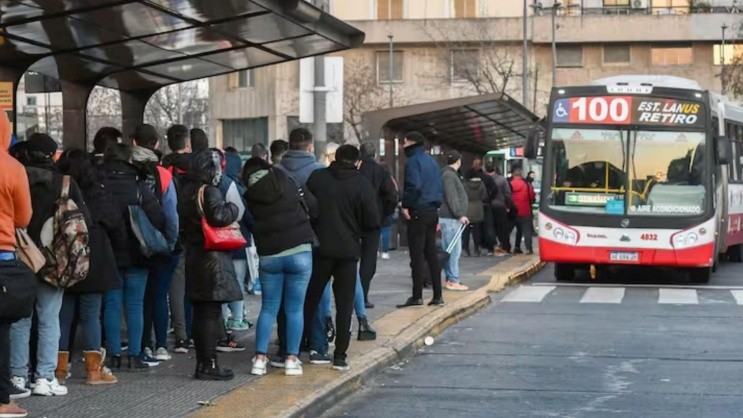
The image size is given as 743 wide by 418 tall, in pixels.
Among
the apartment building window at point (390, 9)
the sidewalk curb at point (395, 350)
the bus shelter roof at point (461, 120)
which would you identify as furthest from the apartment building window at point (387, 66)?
the sidewalk curb at point (395, 350)

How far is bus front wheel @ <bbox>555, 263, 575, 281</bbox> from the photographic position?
23422mm

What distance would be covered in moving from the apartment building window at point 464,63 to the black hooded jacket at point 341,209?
5567 cm

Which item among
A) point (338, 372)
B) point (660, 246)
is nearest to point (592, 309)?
point (660, 246)

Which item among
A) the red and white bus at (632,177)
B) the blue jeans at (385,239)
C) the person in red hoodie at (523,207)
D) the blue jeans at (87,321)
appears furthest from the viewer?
the person in red hoodie at (523,207)

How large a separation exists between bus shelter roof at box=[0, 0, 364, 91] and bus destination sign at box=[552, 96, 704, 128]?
25.1 feet

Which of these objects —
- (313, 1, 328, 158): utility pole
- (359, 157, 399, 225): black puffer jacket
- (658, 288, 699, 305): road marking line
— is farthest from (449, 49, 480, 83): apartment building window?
(359, 157, 399, 225): black puffer jacket

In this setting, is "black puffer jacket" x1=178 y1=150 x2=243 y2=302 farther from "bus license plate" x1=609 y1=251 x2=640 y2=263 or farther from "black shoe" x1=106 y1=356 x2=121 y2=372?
"bus license plate" x1=609 y1=251 x2=640 y2=263

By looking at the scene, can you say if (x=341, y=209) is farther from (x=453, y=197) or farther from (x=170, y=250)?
(x=453, y=197)

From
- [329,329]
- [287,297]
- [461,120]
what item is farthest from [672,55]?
[287,297]

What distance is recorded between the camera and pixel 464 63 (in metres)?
67.3

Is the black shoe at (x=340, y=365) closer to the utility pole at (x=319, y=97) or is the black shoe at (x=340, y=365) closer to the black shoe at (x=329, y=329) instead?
the black shoe at (x=329, y=329)

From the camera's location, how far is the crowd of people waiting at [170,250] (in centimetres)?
967

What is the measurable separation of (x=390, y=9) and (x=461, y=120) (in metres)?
40.7

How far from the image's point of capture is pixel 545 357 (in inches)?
520
